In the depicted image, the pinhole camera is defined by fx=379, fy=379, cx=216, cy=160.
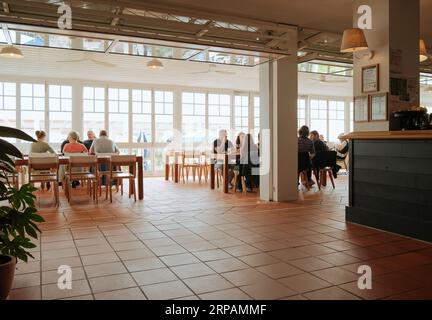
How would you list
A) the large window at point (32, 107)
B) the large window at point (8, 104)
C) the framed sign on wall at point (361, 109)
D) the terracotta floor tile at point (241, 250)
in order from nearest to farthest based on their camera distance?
the terracotta floor tile at point (241, 250)
the framed sign on wall at point (361, 109)
the large window at point (8, 104)
the large window at point (32, 107)

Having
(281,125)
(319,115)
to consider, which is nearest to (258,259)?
(281,125)

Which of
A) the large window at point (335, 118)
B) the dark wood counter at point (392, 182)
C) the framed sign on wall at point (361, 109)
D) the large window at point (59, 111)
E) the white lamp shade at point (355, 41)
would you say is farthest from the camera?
the large window at point (335, 118)

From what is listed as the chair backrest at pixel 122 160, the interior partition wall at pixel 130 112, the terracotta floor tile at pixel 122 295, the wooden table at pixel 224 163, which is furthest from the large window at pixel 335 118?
the terracotta floor tile at pixel 122 295

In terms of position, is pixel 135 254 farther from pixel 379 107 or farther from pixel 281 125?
pixel 281 125

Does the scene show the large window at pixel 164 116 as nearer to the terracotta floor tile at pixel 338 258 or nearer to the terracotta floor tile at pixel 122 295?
the terracotta floor tile at pixel 338 258

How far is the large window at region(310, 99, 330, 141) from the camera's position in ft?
46.1

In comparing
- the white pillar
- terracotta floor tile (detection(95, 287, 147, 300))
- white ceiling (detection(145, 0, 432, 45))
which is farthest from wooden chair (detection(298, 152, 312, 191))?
terracotta floor tile (detection(95, 287, 147, 300))

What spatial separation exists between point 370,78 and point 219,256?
290 cm

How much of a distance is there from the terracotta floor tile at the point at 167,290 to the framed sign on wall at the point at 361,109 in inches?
127

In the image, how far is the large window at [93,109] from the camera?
1059 cm

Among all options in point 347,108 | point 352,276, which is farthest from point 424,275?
point 347,108

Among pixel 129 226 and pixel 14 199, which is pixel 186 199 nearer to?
pixel 129 226

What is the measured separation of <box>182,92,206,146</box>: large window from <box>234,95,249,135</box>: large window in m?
1.18
